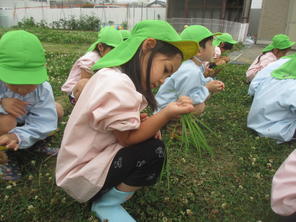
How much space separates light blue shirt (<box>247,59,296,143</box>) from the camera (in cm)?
315

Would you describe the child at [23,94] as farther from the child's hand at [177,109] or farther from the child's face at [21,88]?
the child's hand at [177,109]

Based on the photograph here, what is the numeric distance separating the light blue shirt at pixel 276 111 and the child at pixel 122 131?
192cm

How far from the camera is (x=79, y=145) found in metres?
1.65

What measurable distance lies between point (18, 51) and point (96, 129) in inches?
37.3

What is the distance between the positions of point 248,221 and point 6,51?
2.10m

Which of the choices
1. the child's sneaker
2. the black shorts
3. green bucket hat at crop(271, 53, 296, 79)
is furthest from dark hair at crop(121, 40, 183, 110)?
green bucket hat at crop(271, 53, 296, 79)

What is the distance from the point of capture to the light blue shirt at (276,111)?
315cm

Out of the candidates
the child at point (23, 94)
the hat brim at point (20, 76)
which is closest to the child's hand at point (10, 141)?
the child at point (23, 94)

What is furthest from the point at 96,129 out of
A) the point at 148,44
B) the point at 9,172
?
the point at 9,172

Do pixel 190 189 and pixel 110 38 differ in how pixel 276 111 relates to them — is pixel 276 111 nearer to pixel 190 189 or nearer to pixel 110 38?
pixel 190 189

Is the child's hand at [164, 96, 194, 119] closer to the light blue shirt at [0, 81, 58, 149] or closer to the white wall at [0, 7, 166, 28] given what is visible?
the light blue shirt at [0, 81, 58, 149]

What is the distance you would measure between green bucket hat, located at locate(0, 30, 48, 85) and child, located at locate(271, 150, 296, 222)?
173 cm

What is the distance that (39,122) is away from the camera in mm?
2395

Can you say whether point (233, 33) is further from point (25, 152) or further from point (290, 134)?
point (25, 152)
